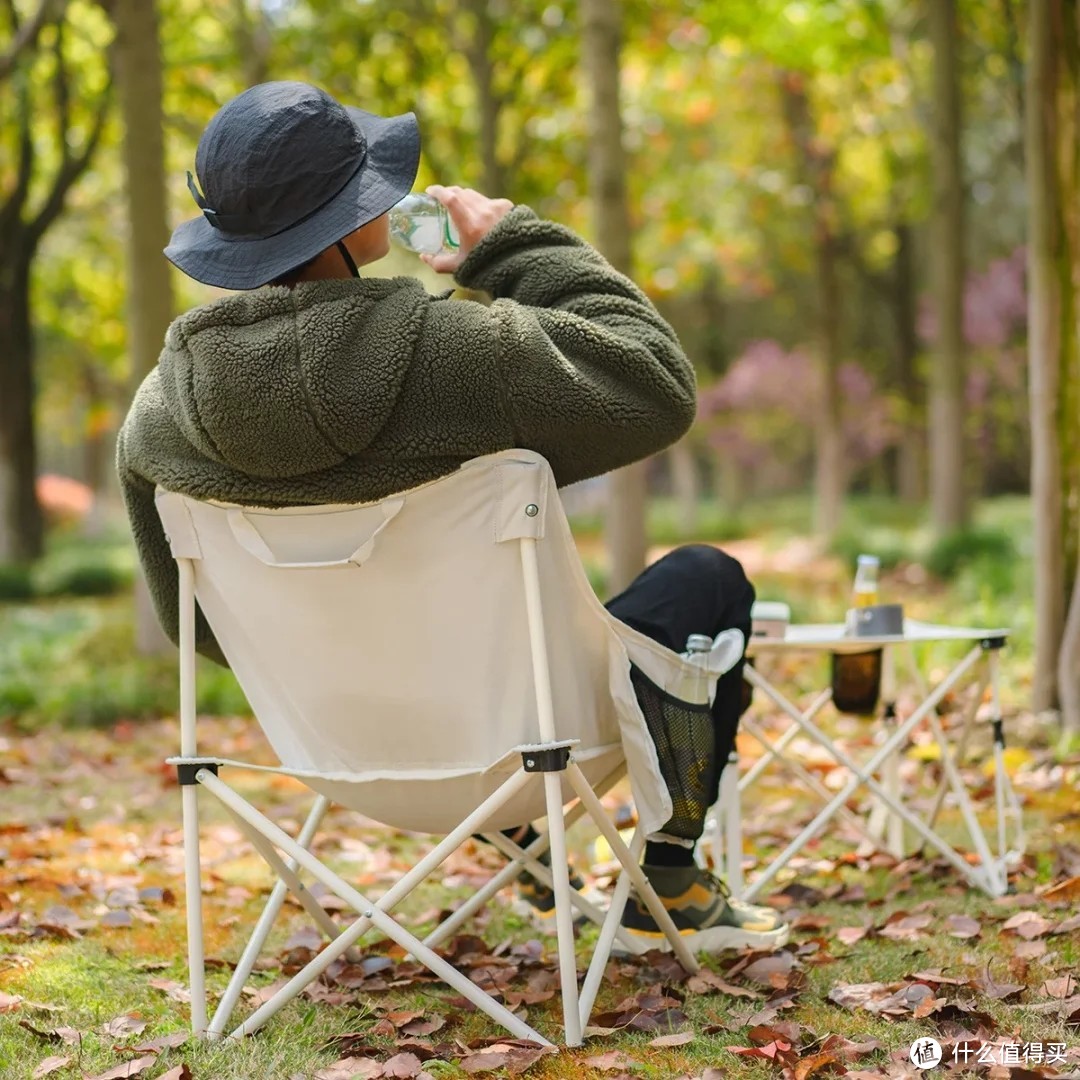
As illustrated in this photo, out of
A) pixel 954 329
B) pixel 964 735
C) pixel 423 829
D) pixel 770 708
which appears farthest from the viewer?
pixel 954 329

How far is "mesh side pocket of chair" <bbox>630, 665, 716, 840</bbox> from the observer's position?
2.45 metres

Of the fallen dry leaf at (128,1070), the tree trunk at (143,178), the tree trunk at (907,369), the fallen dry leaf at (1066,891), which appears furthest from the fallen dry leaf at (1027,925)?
the tree trunk at (907,369)

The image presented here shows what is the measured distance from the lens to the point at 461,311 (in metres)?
2.20

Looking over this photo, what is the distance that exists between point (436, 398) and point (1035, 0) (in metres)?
3.46

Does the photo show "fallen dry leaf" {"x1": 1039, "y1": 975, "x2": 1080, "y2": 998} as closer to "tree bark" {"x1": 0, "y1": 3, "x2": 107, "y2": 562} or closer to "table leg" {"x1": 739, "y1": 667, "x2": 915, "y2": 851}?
"table leg" {"x1": 739, "y1": 667, "x2": 915, "y2": 851}

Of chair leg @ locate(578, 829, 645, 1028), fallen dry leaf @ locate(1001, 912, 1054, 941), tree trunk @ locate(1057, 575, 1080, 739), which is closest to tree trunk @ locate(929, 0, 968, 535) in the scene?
tree trunk @ locate(1057, 575, 1080, 739)

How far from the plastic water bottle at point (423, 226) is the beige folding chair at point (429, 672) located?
Result: 0.55 m

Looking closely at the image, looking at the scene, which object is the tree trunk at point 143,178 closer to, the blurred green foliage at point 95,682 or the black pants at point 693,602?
the blurred green foliage at point 95,682

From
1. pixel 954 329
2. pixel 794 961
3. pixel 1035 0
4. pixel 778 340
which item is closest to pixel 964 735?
pixel 794 961

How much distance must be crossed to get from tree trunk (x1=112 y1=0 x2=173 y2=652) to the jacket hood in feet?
15.5

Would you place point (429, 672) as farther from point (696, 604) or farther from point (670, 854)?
point (670, 854)

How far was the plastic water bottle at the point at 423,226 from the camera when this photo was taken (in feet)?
8.39

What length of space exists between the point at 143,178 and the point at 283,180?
16.2 feet

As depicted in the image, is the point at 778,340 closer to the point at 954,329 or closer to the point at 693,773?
the point at 954,329
